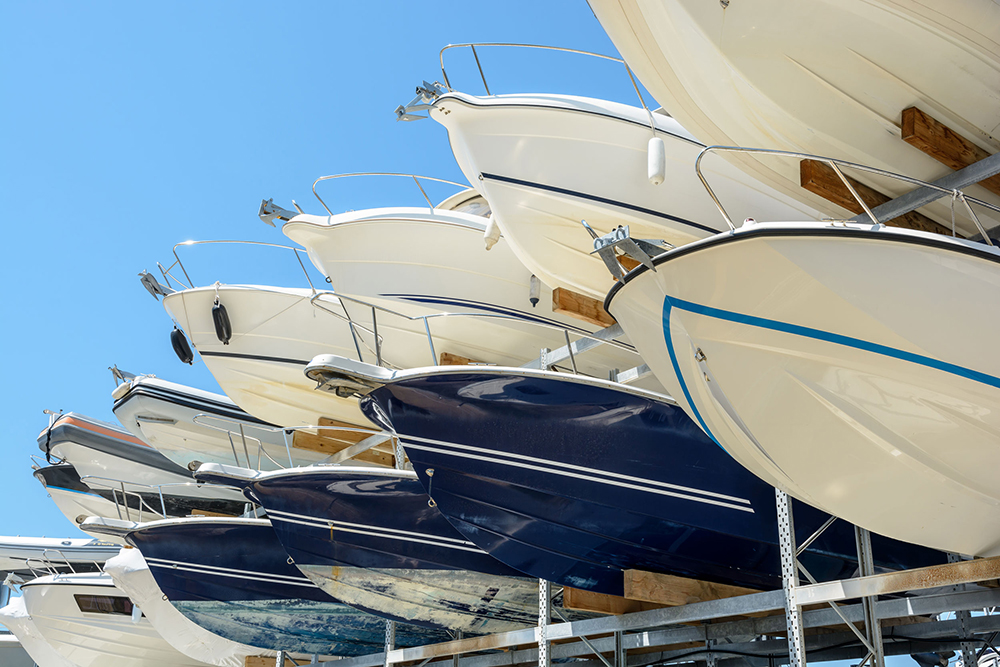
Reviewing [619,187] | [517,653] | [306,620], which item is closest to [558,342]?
[619,187]

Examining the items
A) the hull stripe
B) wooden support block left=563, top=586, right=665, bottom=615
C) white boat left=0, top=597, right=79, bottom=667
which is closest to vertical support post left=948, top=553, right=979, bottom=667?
the hull stripe

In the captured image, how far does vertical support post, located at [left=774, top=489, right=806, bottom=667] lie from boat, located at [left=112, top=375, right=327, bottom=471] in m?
5.04

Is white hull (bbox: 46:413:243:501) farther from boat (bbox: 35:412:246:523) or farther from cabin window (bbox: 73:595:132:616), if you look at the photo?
cabin window (bbox: 73:595:132:616)

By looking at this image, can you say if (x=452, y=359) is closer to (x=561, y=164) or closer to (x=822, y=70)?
(x=561, y=164)

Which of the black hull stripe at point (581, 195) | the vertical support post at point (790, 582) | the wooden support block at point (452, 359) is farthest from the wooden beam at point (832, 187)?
the wooden support block at point (452, 359)

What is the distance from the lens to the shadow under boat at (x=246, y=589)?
6.79 m

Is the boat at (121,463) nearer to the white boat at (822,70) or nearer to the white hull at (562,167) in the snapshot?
the white hull at (562,167)

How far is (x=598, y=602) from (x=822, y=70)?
2.79 meters

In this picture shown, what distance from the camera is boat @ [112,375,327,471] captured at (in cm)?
816

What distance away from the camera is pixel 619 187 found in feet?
15.6

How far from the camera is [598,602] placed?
4.71 metres

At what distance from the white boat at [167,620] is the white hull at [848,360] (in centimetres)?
Answer: 593

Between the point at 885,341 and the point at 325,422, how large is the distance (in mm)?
5371

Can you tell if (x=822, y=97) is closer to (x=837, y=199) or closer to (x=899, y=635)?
(x=837, y=199)
